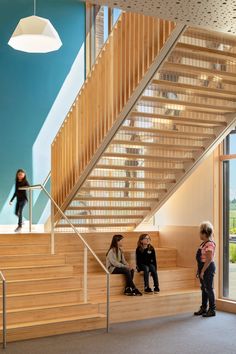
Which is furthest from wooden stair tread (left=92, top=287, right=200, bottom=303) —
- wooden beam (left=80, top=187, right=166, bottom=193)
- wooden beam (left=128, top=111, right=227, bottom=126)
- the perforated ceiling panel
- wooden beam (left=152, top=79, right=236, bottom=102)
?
the perforated ceiling panel

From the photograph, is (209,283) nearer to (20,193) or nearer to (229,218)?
(229,218)

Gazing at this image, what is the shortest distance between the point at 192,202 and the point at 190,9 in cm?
802

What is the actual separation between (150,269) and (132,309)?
37.0 inches

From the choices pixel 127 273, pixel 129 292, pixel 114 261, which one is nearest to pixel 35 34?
pixel 114 261

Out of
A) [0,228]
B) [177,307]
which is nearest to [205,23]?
[177,307]

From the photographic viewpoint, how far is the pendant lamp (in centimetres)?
812

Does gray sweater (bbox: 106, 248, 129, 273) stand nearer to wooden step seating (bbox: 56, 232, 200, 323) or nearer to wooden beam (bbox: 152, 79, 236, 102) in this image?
wooden step seating (bbox: 56, 232, 200, 323)

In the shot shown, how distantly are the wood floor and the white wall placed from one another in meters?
0.75

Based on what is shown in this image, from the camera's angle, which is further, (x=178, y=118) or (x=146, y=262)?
(x=146, y=262)

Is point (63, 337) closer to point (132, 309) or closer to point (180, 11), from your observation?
point (132, 309)

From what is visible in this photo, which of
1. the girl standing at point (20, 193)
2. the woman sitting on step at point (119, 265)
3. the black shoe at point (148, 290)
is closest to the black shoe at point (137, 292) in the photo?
the woman sitting on step at point (119, 265)

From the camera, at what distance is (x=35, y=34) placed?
809cm

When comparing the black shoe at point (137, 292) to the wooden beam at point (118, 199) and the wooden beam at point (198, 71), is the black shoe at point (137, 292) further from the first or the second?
the wooden beam at point (198, 71)

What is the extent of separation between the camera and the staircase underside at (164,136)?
6855 millimetres
